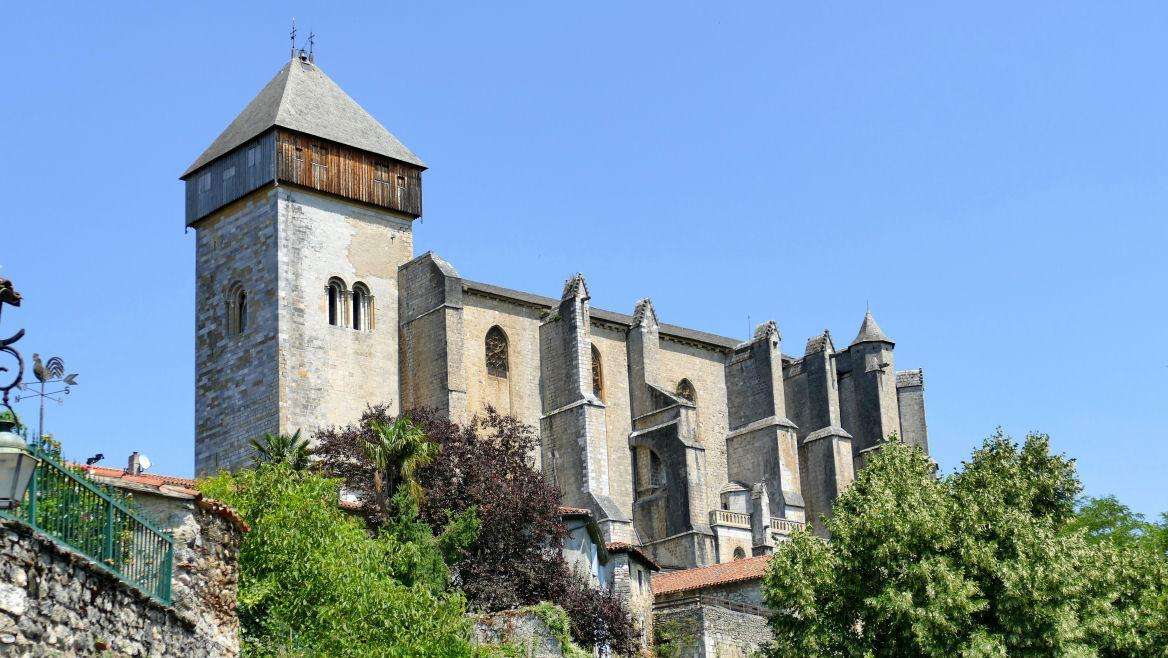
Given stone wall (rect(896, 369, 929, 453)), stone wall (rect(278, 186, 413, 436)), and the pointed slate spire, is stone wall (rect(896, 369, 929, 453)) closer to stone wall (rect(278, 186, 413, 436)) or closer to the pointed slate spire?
the pointed slate spire

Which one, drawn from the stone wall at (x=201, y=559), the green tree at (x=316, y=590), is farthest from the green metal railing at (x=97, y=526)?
the green tree at (x=316, y=590)

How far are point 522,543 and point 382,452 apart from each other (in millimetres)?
4277

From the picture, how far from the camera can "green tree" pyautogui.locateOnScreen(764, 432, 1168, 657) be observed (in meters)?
28.4

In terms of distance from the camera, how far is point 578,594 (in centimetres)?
3900

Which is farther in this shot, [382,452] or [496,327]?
[496,327]

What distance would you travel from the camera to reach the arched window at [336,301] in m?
54.6

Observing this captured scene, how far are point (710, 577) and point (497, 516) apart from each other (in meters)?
8.41

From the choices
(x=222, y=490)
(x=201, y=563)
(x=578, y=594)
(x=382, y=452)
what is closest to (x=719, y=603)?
(x=578, y=594)

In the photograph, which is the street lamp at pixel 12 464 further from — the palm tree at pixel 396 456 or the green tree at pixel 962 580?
the palm tree at pixel 396 456

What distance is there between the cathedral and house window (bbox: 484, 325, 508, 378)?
60 mm

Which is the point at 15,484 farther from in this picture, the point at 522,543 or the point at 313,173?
the point at 313,173

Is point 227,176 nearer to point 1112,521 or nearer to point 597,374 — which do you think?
point 597,374

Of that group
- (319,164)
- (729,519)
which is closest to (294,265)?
(319,164)

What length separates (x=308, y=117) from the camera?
56031 mm
